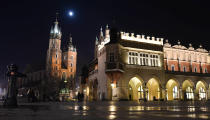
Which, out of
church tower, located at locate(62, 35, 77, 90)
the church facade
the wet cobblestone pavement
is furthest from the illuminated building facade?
church tower, located at locate(62, 35, 77, 90)

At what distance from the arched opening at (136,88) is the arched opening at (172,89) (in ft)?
20.5

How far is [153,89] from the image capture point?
4003cm

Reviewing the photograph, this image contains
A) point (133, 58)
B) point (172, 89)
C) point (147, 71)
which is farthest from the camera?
point (172, 89)

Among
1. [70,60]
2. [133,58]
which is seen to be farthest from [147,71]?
[70,60]

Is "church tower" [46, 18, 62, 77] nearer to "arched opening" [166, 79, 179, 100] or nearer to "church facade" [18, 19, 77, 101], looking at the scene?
"church facade" [18, 19, 77, 101]

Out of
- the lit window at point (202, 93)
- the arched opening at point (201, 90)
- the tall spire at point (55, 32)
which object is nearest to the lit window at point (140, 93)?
the arched opening at point (201, 90)

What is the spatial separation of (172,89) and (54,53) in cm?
7055

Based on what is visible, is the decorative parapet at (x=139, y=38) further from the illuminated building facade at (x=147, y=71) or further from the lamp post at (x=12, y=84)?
the lamp post at (x=12, y=84)

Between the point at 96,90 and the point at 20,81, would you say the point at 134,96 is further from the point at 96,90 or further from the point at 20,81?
the point at 20,81

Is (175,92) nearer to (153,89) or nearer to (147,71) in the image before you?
(153,89)

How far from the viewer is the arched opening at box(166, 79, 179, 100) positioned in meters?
41.1

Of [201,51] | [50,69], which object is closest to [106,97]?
[201,51]

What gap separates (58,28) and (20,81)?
41388mm

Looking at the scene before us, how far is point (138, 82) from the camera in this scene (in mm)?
39750
